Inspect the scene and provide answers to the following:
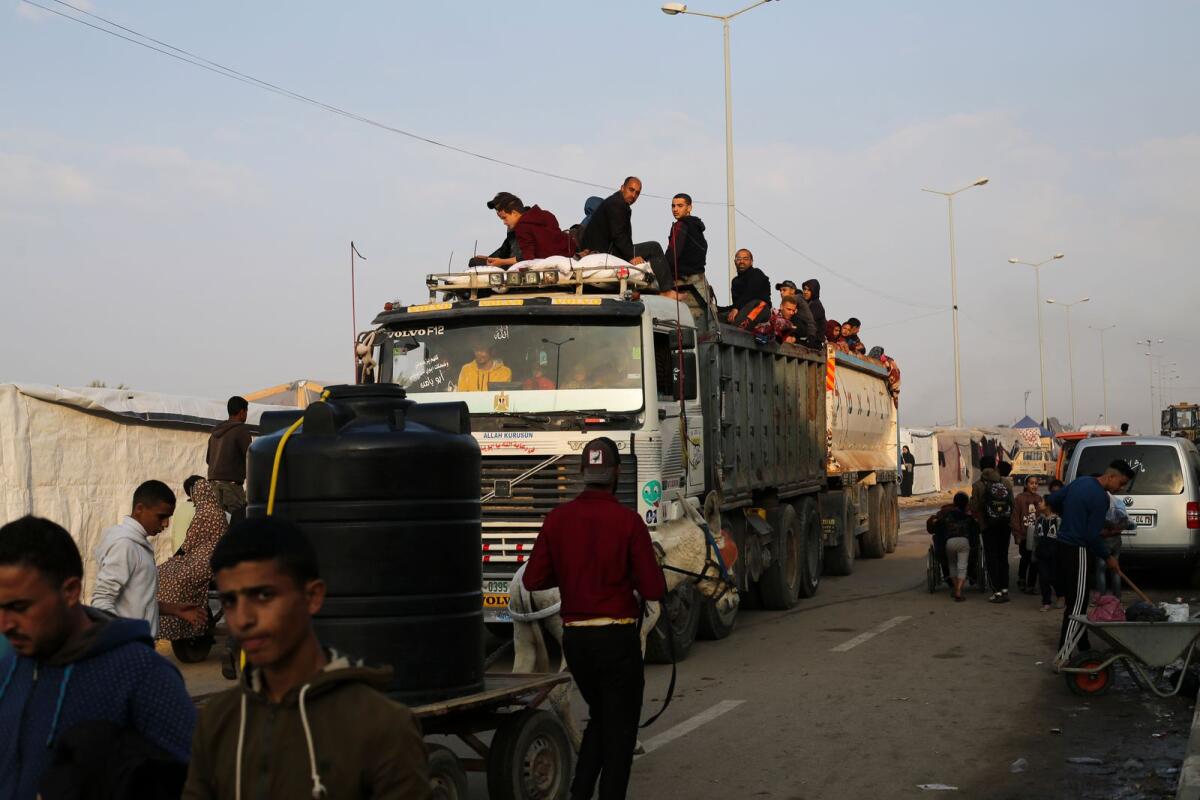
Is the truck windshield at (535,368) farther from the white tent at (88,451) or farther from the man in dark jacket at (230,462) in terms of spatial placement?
the white tent at (88,451)

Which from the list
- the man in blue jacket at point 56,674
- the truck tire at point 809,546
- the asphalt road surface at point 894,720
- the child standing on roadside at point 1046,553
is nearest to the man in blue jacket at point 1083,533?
the asphalt road surface at point 894,720

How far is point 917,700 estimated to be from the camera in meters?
10.7

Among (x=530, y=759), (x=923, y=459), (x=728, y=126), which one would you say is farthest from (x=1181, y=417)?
(x=530, y=759)

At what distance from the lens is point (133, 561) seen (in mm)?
7492

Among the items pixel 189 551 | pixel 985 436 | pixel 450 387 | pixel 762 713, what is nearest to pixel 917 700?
pixel 762 713

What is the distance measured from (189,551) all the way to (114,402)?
3.01 metres

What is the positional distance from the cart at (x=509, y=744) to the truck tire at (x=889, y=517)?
18610mm

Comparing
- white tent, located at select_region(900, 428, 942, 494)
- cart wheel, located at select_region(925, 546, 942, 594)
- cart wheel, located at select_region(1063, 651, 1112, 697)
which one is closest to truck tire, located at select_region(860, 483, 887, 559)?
cart wheel, located at select_region(925, 546, 942, 594)

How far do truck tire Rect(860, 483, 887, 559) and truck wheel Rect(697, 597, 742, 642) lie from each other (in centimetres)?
949

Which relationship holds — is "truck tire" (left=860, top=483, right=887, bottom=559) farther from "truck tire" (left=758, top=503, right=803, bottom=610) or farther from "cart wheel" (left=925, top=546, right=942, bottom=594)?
"truck tire" (left=758, top=503, right=803, bottom=610)

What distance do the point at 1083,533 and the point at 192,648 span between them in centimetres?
828

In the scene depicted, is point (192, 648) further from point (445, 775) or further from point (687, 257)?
point (445, 775)

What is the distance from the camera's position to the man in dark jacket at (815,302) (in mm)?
19578

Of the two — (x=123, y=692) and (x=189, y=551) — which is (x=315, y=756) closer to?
(x=123, y=692)
